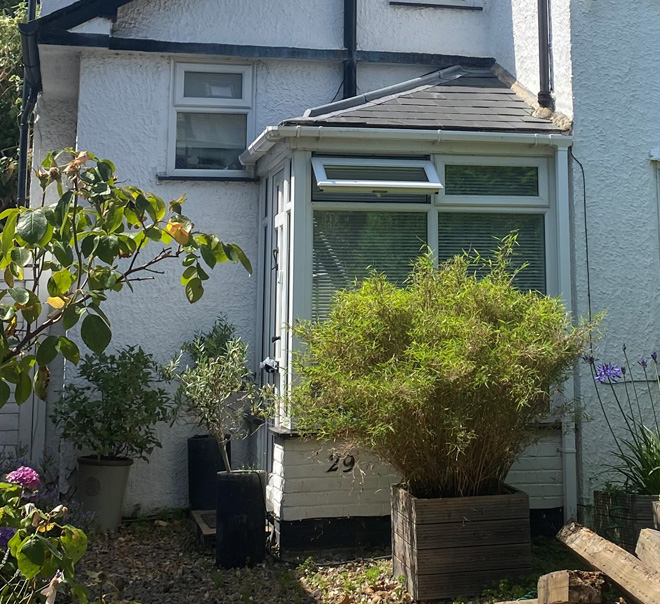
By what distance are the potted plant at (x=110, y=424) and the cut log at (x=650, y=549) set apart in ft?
13.3

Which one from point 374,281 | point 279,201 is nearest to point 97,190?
point 374,281

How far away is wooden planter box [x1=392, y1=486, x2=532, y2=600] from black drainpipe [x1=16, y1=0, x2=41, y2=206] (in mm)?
5482

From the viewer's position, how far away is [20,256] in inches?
107

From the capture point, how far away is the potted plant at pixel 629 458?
5195 mm

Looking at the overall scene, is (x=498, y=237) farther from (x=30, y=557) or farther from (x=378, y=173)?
(x=30, y=557)

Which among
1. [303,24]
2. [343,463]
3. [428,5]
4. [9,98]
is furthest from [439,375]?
[9,98]

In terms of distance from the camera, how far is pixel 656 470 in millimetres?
5223

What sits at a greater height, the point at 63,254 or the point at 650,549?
the point at 63,254

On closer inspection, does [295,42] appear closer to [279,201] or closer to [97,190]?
[279,201]

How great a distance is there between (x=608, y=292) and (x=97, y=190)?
4856 mm

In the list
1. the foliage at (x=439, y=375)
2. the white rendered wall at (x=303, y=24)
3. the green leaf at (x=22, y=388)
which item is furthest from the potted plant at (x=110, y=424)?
the green leaf at (x=22, y=388)

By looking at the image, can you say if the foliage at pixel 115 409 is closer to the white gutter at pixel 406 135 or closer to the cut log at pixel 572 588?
the white gutter at pixel 406 135

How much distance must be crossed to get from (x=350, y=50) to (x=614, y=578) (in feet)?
18.8

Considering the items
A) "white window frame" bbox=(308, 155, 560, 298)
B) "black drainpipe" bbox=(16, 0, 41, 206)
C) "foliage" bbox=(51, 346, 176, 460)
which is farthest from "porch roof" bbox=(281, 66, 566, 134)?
"black drainpipe" bbox=(16, 0, 41, 206)
